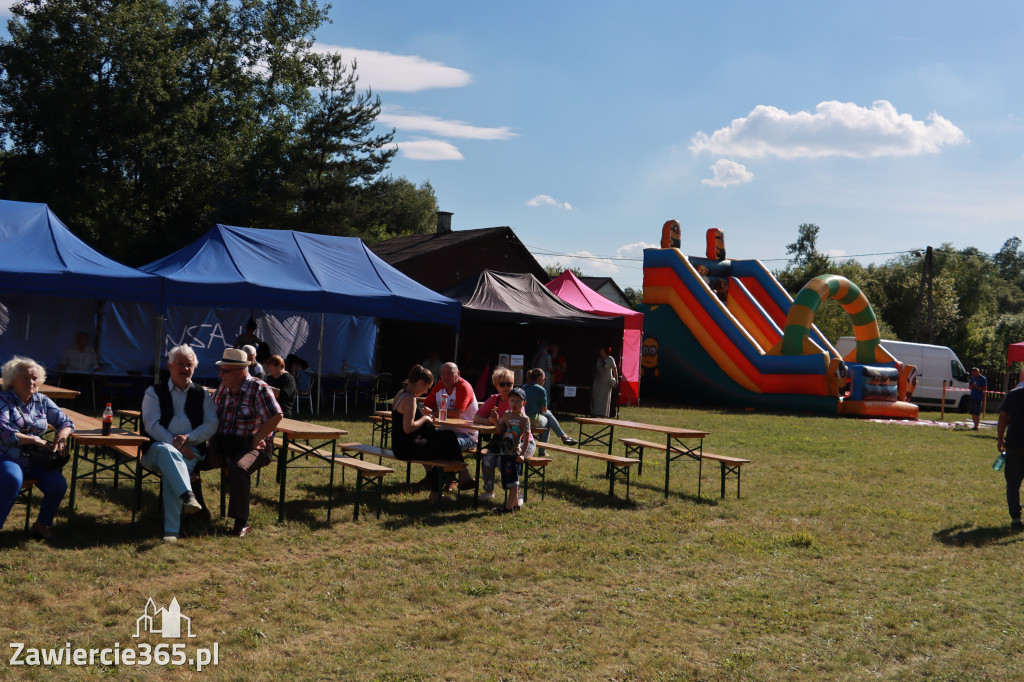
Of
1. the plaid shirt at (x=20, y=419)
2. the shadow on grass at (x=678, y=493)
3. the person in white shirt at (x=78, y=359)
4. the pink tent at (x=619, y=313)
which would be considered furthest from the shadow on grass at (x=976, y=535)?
the person in white shirt at (x=78, y=359)

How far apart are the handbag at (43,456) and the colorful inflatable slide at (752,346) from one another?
1831cm

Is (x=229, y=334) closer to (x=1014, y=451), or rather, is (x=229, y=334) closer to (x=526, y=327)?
(x=526, y=327)

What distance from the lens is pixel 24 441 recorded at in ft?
19.0

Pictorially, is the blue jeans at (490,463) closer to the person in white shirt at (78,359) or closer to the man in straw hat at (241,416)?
the man in straw hat at (241,416)

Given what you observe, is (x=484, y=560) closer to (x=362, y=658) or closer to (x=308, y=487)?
(x=362, y=658)

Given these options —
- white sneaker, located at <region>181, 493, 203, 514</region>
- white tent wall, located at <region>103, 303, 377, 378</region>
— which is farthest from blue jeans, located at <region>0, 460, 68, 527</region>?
white tent wall, located at <region>103, 303, 377, 378</region>

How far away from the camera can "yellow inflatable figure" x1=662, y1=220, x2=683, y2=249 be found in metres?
24.3

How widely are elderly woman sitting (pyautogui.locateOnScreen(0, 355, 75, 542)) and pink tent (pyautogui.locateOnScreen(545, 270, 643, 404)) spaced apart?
47.0 ft

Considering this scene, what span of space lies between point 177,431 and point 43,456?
0.87 metres

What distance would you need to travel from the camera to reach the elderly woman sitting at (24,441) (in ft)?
18.9

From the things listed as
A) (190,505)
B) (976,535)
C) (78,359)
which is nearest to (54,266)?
(78,359)

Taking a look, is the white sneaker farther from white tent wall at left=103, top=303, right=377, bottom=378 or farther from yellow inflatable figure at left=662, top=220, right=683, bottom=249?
yellow inflatable figure at left=662, top=220, right=683, bottom=249

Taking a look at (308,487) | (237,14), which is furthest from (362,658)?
(237,14)

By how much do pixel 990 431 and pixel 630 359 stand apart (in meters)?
8.07
